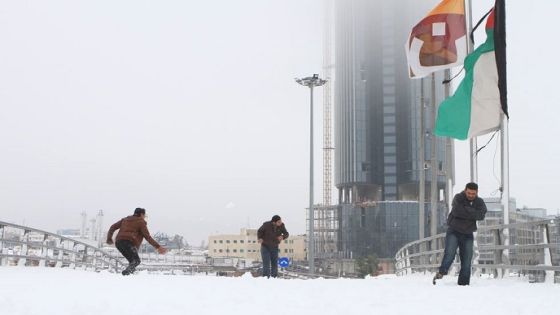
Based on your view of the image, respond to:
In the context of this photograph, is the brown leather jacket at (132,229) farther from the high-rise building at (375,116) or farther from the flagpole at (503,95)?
the high-rise building at (375,116)

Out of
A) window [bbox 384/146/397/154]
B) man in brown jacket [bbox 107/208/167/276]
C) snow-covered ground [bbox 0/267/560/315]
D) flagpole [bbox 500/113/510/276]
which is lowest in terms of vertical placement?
snow-covered ground [bbox 0/267/560/315]

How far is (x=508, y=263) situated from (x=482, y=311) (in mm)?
5805

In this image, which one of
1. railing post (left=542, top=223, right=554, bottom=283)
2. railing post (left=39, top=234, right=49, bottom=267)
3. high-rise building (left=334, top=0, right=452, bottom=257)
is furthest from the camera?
high-rise building (left=334, top=0, right=452, bottom=257)

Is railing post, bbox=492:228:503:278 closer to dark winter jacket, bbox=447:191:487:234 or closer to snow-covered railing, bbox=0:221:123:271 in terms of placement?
dark winter jacket, bbox=447:191:487:234

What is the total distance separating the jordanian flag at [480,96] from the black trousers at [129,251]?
701 cm

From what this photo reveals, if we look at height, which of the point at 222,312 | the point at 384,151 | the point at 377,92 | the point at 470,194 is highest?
the point at 377,92

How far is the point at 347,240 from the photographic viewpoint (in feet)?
519

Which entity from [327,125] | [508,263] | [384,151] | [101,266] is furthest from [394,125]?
[508,263]

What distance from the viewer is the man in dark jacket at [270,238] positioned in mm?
16516

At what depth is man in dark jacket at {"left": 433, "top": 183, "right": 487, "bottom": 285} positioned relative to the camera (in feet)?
36.6

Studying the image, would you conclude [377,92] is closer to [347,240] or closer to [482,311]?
[347,240]

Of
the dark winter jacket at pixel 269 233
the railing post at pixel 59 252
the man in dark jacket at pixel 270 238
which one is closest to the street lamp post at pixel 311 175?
the railing post at pixel 59 252

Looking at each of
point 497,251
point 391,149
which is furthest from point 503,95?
point 391,149

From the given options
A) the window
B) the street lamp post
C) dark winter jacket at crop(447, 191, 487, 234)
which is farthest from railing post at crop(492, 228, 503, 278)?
the window
